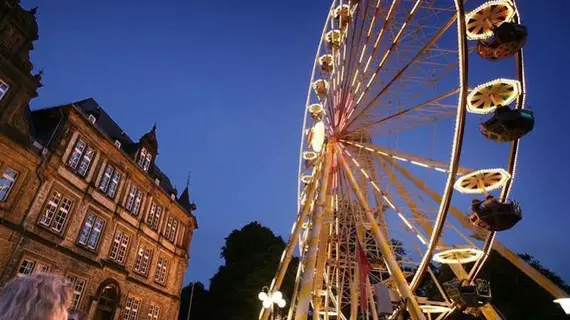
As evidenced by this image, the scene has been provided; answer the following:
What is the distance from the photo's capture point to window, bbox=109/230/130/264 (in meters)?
24.7

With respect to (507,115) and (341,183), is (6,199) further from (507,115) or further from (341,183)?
(507,115)

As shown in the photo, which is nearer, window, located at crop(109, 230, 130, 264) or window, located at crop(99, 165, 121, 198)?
window, located at crop(99, 165, 121, 198)

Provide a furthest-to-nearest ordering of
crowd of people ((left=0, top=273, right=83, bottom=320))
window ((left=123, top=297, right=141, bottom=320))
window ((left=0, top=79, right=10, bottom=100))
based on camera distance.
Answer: window ((left=123, top=297, right=141, bottom=320)) < window ((left=0, top=79, right=10, bottom=100)) < crowd of people ((left=0, top=273, right=83, bottom=320))

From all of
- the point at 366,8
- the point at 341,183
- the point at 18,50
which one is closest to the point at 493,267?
the point at 341,183

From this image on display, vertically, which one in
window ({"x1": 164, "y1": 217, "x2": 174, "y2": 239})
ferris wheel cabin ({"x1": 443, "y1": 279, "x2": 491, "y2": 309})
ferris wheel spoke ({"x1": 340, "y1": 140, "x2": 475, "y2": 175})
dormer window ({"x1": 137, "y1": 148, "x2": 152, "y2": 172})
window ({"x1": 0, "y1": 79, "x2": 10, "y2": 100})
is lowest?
ferris wheel cabin ({"x1": 443, "y1": 279, "x2": 491, "y2": 309})

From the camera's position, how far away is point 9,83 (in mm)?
18531

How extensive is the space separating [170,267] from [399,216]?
24.3 metres

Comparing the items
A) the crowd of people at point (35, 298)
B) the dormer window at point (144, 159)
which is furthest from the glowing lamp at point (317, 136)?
the dormer window at point (144, 159)

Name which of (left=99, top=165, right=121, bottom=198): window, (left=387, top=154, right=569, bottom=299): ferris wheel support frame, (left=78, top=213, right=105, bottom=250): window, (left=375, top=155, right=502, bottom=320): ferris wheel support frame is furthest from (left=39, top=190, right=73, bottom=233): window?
(left=387, top=154, right=569, bottom=299): ferris wheel support frame

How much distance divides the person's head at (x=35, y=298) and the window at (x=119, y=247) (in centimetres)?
2513

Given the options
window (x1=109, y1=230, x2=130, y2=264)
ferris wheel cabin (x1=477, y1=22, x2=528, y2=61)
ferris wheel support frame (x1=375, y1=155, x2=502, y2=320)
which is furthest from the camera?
window (x1=109, y1=230, x2=130, y2=264)

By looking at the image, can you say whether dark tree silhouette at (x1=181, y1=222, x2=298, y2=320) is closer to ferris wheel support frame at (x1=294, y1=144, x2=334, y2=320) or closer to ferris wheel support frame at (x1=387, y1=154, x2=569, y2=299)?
ferris wheel support frame at (x1=294, y1=144, x2=334, y2=320)

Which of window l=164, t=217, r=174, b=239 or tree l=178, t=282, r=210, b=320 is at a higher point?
window l=164, t=217, r=174, b=239

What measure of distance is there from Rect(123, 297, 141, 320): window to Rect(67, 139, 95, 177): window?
10.0 meters
